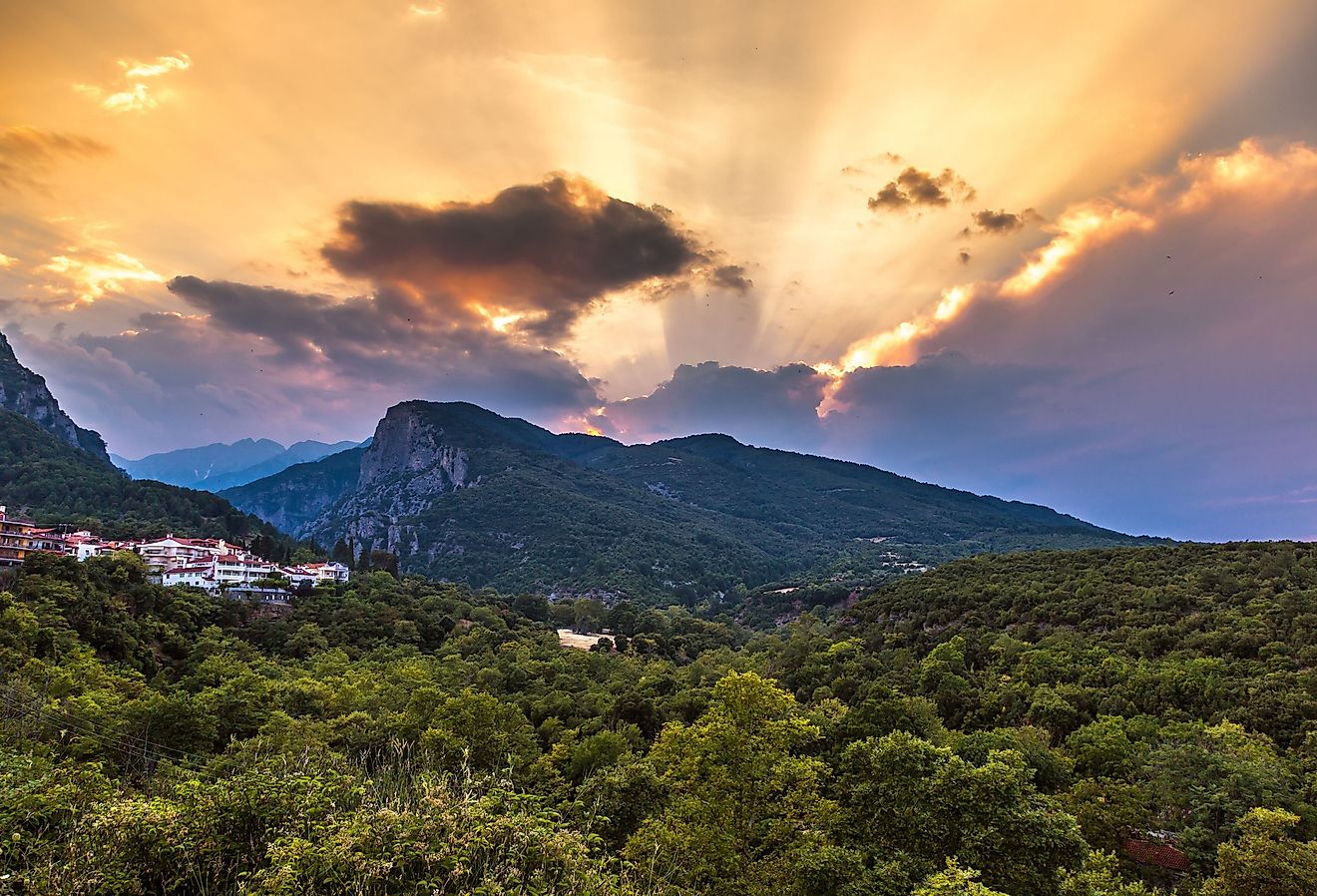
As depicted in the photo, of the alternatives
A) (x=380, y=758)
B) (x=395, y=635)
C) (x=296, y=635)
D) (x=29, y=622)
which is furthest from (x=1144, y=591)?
(x=29, y=622)

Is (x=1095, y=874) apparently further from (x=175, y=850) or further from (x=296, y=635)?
(x=296, y=635)

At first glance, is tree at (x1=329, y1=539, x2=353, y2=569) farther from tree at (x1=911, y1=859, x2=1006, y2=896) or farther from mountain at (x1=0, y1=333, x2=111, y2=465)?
tree at (x1=911, y1=859, x2=1006, y2=896)

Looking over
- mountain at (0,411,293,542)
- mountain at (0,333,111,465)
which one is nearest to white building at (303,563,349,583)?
mountain at (0,411,293,542)

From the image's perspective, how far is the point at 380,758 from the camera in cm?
3447

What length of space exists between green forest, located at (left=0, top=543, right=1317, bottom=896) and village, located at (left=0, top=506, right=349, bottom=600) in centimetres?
951

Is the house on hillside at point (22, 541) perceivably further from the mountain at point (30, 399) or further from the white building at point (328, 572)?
the mountain at point (30, 399)

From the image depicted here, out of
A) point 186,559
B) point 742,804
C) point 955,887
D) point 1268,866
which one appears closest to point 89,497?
point 186,559

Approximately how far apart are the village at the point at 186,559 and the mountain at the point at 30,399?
113140mm

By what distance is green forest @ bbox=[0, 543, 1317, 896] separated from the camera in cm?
1252

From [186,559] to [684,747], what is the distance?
8533 centimetres

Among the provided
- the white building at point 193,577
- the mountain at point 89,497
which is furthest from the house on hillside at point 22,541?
the mountain at point 89,497

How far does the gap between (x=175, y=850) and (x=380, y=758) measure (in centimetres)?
2600

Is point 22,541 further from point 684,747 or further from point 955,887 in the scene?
point 955,887

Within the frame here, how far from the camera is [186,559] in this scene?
79000mm
